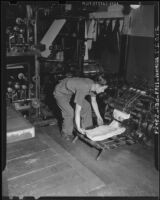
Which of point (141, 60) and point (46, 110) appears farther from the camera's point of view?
point (141, 60)

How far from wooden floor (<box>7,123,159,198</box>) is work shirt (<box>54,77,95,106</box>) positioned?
1185mm

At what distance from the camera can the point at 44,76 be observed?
8.98 metres

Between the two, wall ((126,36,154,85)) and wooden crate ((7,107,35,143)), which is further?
wall ((126,36,154,85))

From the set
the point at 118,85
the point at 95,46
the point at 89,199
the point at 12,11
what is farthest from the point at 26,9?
the point at 89,199

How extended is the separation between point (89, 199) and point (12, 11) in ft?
21.6

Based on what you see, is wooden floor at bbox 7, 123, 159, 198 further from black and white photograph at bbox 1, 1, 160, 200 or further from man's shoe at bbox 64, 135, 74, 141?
man's shoe at bbox 64, 135, 74, 141

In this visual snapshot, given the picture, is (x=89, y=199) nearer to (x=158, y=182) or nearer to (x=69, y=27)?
(x=158, y=182)

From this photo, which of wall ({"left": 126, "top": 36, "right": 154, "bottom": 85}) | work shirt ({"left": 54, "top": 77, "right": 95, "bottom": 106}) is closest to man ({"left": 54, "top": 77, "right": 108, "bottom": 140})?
work shirt ({"left": 54, "top": 77, "right": 95, "bottom": 106})

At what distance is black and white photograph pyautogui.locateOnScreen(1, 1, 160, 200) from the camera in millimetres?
3839

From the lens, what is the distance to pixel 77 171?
182 inches

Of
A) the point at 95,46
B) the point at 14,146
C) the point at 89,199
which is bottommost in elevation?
the point at 89,199

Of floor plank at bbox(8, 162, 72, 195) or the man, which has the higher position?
the man

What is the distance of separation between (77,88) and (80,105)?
41 cm

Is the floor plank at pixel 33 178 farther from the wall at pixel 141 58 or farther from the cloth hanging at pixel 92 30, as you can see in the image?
the cloth hanging at pixel 92 30
